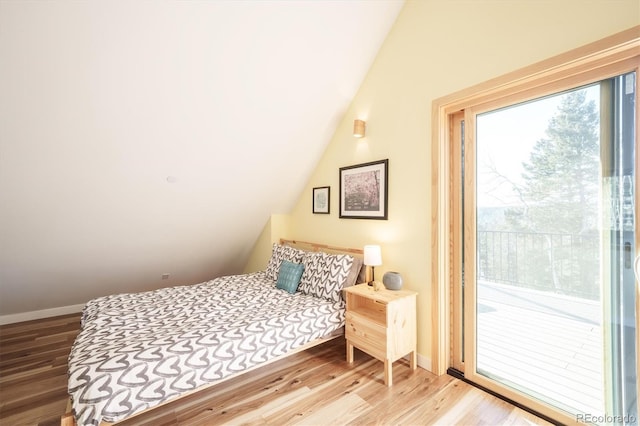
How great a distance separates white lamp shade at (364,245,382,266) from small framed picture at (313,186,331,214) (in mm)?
1053

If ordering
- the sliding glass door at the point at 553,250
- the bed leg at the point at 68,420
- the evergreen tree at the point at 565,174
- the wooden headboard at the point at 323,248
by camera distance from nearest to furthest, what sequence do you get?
the bed leg at the point at 68,420 → the sliding glass door at the point at 553,250 → the evergreen tree at the point at 565,174 → the wooden headboard at the point at 323,248

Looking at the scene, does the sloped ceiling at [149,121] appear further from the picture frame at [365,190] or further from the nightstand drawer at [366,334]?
the nightstand drawer at [366,334]

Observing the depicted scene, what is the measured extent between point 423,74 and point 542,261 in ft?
5.67

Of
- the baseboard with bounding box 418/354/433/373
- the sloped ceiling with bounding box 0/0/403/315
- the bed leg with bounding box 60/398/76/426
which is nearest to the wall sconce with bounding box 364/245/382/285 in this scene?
the baseboard with bounding box 418/354/433/373

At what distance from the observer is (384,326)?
2123 mm

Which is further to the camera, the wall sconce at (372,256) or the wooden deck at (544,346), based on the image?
the wall sconce at (372,256)


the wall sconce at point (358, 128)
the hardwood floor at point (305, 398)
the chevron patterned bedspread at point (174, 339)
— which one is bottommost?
the hardwood floor at point (305, 398)

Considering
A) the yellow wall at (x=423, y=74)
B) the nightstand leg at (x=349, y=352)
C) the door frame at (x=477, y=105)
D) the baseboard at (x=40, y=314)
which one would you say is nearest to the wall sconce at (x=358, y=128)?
the yellow wall at (x=423, y=74)

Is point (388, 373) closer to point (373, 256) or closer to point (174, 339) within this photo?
point (373, 256)

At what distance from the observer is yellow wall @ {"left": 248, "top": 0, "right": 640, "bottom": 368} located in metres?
1.64

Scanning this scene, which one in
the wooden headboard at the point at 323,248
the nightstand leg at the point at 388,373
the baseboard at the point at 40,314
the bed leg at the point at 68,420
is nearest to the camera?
the bed leg at the point at 68,420

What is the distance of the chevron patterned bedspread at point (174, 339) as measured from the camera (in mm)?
1454

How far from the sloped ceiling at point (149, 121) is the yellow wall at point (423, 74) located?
0.34m

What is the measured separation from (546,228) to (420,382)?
4.79 ft
